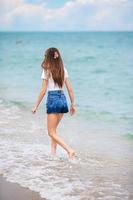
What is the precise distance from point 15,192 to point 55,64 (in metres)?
0.98

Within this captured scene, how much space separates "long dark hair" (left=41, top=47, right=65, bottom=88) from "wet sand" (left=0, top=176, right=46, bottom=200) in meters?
0.82

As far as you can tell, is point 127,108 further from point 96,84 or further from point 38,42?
point 38,42

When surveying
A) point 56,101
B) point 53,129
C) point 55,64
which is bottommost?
point 53,129

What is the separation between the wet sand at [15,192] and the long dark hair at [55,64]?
82 centimetres

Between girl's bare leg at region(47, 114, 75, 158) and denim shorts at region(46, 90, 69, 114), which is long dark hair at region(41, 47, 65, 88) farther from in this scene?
girl's bare leg at region(47, 114, 75, 158)

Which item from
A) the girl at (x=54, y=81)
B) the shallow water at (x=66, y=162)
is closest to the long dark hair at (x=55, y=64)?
the girl at (x=54, y=81)

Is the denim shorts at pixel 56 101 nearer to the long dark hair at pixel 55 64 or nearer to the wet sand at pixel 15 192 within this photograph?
the long dark hair at pixel 55 64

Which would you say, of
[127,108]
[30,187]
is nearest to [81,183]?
[30,187]

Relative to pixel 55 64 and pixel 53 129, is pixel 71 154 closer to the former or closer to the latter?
pixel 53 129

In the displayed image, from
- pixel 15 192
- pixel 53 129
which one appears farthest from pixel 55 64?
pixel 15 192

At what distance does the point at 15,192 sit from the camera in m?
3.03

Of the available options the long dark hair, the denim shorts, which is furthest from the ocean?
the long dark hair

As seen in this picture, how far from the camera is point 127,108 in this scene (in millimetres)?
5242

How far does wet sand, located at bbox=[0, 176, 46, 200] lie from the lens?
295 centimetres
